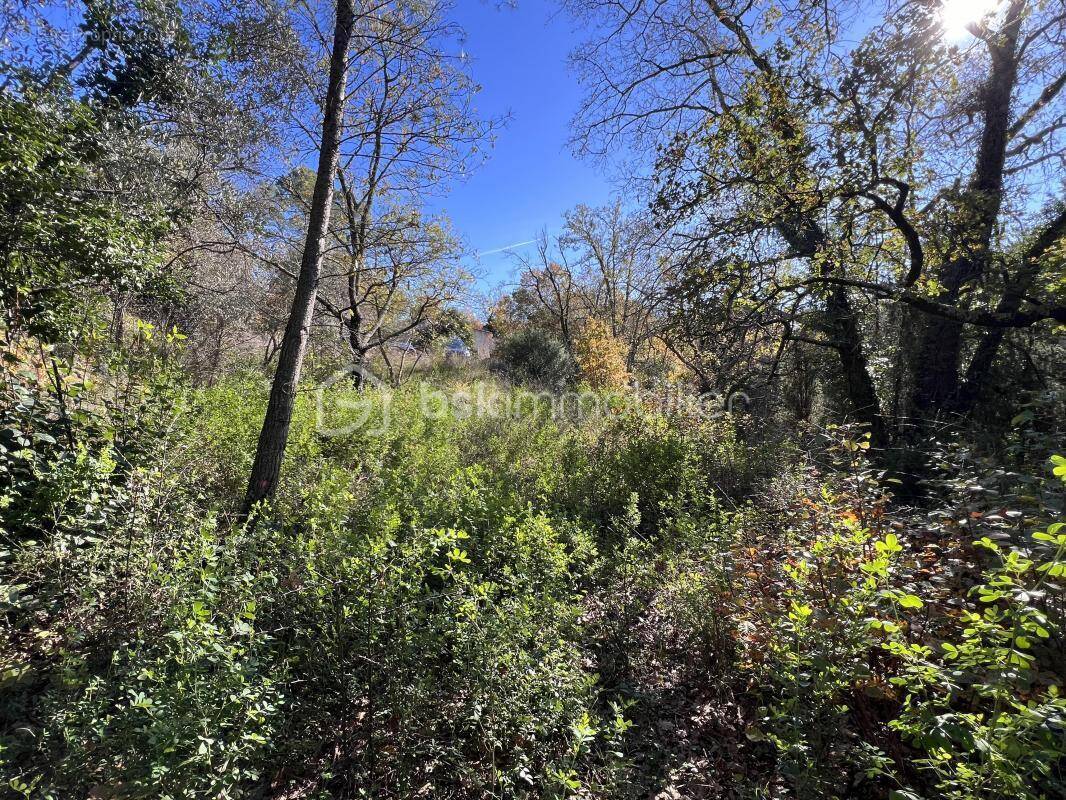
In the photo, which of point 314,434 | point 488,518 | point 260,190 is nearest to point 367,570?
point 488,518

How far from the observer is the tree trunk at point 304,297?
3770mm

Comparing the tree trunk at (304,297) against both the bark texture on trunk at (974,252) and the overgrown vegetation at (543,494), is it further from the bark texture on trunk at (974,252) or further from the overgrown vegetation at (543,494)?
the bark texture on trunk at (974,252)

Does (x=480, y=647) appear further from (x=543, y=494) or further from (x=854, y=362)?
(x=854, y=362)

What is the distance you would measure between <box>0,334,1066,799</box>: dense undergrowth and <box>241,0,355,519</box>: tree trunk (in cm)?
55

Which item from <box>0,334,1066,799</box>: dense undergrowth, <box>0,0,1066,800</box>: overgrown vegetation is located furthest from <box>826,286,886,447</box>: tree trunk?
<box>0,334,1066,799</box>: dense undergrowth

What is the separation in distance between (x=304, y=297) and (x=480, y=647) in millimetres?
3339

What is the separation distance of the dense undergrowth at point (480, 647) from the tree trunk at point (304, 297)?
547 millimetres

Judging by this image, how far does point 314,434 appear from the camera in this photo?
17.4 feet

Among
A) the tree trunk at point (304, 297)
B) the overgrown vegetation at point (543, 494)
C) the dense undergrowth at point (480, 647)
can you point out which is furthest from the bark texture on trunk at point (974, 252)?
the tree trunk at point (304, 297)

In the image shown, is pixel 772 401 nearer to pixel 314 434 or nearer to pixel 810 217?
pixel 810 217

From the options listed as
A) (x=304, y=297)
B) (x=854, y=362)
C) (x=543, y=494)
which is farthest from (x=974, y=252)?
(x=304, y=297)

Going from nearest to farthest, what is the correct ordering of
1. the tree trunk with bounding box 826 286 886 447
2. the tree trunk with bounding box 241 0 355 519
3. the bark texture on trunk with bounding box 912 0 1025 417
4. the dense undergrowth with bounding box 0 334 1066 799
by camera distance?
→ 1. the dense undergrowth with bounding box 0 334 1066 799
2. the tree trunk with bounding box 241 0 355 519
3. the bark texture on trunk with bounding box 912 0 1025 417
4. the tree trunk with bounding box 826 286 886 447

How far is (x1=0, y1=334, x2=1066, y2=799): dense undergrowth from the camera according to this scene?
1482mm

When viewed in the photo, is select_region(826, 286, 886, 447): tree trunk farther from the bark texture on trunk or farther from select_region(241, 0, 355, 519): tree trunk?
select_region(241, 0, 355, 519): tree trunk
